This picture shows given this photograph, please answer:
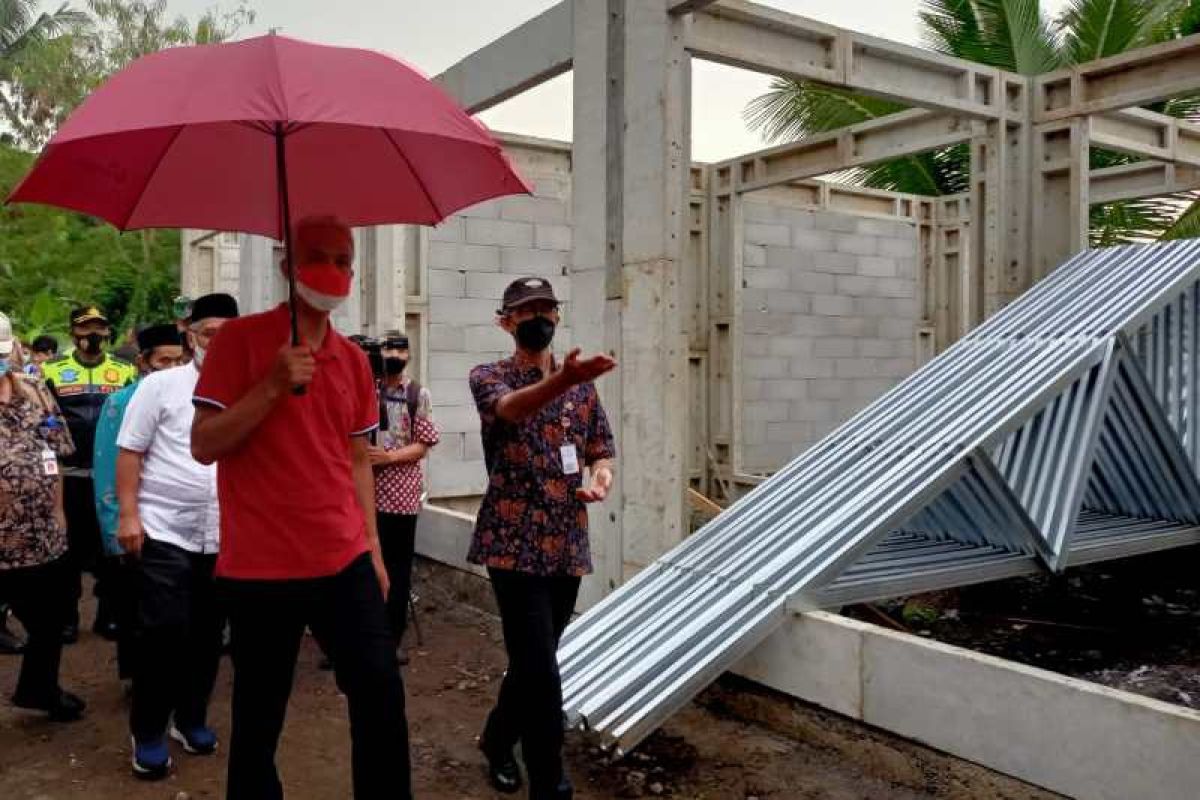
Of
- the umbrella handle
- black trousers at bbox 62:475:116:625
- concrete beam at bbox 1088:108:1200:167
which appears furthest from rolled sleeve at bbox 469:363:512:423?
concrete beam at bbox 1088:108:1200:167

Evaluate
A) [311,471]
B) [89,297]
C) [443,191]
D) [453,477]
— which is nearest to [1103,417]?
[443,191]

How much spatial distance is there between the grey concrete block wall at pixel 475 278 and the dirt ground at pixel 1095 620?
413cm

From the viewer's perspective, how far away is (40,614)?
4539mm

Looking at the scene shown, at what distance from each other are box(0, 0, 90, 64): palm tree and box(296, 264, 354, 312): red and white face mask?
30.9 metres

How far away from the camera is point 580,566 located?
349 centimetres

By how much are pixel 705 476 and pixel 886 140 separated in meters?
4.01

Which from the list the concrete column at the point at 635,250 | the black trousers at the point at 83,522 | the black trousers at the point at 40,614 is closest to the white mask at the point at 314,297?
the black trousers at the point at 40,614

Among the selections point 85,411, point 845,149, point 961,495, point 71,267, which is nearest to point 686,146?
point 961,495

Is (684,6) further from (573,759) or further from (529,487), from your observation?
(573,759)

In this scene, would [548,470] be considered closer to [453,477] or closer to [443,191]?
[443,191]

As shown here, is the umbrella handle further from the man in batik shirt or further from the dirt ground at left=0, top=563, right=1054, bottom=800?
the dirt ground at left=0, top=563, right=1054, bottom=800

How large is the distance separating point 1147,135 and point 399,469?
6.31m

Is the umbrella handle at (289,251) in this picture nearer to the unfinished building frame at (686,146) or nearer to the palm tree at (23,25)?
the unfinished building frame at (686,146)

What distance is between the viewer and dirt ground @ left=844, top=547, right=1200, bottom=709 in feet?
16.6
